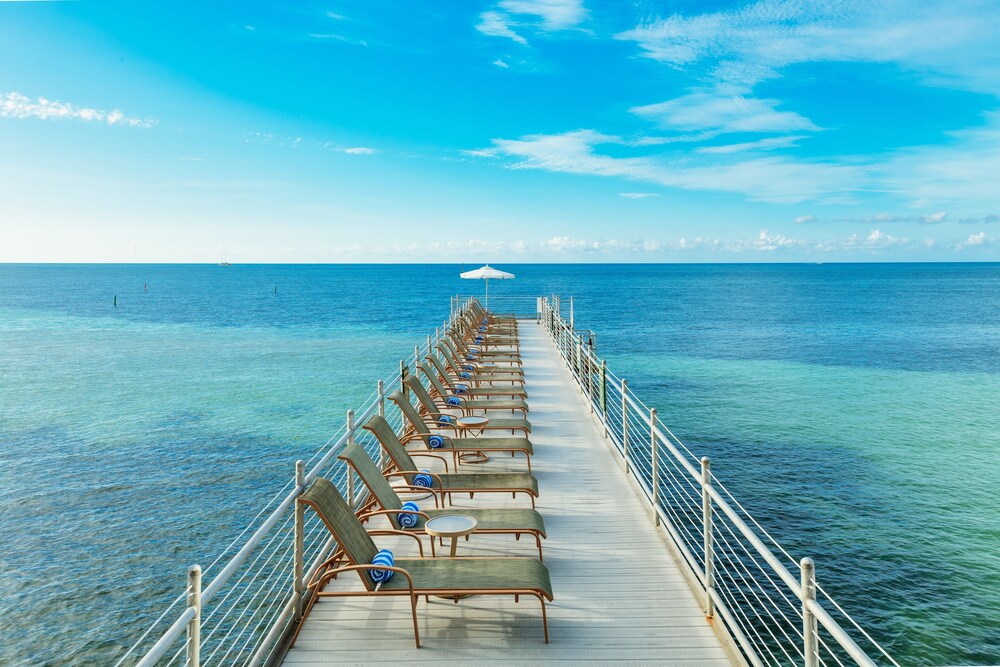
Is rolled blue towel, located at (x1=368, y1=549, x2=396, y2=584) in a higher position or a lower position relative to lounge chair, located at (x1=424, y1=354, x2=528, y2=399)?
lower

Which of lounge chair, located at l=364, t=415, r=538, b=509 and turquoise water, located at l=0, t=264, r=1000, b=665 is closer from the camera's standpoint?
lounge chair, located at l=364, t=415, r=538, b=509

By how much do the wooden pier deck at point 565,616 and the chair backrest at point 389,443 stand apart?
112 cm

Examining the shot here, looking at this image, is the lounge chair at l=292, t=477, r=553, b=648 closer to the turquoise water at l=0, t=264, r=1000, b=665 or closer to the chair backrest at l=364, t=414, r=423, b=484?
the chair backrest at l=364, t=414, r=423, b=484

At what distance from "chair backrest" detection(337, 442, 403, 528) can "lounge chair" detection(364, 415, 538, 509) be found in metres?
0.66

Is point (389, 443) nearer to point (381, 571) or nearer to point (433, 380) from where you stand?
point (381, 571)

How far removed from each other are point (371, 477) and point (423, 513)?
1.75 feet

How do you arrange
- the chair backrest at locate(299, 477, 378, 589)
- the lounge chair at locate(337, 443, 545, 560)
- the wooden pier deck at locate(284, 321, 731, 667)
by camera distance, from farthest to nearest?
the lounge chair at locate(337, 443, 545, 560) → the chair backrest at locate(299, 477, 378, 589) → the wooden pier deck at locate(284, 321, 731, 667)

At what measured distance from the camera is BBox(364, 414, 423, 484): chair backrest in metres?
6.20

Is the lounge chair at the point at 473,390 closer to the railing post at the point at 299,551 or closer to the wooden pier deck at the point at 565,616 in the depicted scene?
the wooden pier deck at the point at 565,616

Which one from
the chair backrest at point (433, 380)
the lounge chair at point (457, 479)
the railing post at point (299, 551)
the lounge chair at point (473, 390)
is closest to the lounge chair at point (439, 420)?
the chair backrest at point (433, 380)

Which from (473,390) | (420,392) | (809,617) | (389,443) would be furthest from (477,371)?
(809,617)

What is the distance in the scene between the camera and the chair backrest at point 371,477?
5.02 meters

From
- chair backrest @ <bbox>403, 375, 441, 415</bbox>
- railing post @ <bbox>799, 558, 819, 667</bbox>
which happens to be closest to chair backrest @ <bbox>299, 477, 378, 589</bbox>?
railing post @ <bbox>799, 558, 819, 667</bbox>

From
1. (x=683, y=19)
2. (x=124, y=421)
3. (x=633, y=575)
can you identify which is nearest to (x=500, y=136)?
(x=683, y=19)
